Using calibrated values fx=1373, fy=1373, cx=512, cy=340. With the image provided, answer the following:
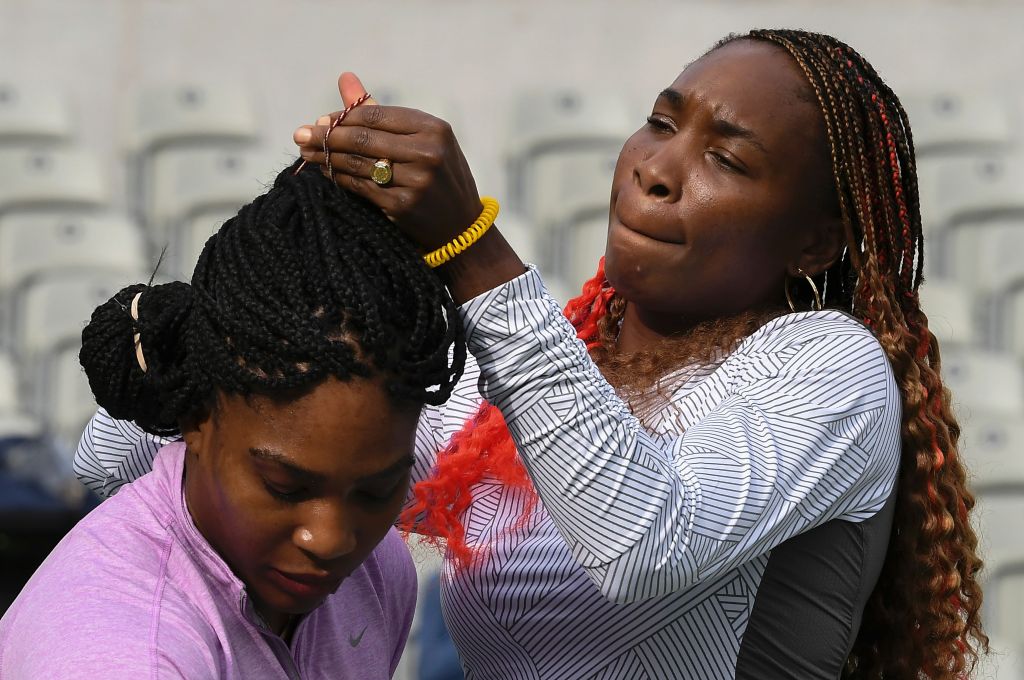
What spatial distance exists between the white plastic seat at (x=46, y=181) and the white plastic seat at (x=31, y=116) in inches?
3.7

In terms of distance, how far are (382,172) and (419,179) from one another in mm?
37

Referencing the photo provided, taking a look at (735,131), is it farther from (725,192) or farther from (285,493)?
(285,493)

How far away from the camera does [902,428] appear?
5.37ft

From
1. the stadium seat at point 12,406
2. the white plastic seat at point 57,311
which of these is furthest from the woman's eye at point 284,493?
the white plastic seat at point 57,311

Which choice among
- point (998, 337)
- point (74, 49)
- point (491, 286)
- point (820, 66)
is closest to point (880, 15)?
point (998, 337)

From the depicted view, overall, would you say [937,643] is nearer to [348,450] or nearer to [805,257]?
[805,257]

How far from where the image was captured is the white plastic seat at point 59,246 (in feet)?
15.6

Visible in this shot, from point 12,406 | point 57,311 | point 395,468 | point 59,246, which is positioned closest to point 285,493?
point 395,468

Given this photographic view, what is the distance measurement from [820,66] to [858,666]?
78cm

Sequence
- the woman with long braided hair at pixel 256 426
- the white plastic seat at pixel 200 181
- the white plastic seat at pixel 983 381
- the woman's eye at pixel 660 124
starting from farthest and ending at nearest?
the white plastic seat at pixel 200 181 < the white plastic seat at pixel 983 381 < the woman's eye at pixel 660 124 < the woman with long braided hair at pixel 256 426

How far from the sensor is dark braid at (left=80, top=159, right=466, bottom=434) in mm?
1242

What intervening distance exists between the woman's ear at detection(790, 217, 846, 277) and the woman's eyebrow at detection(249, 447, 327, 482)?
0.75 metres

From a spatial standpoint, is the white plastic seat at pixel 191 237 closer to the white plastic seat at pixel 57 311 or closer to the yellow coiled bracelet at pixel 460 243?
the white plastic seat at pixel 57 311

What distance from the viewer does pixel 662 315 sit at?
1.77 meters
